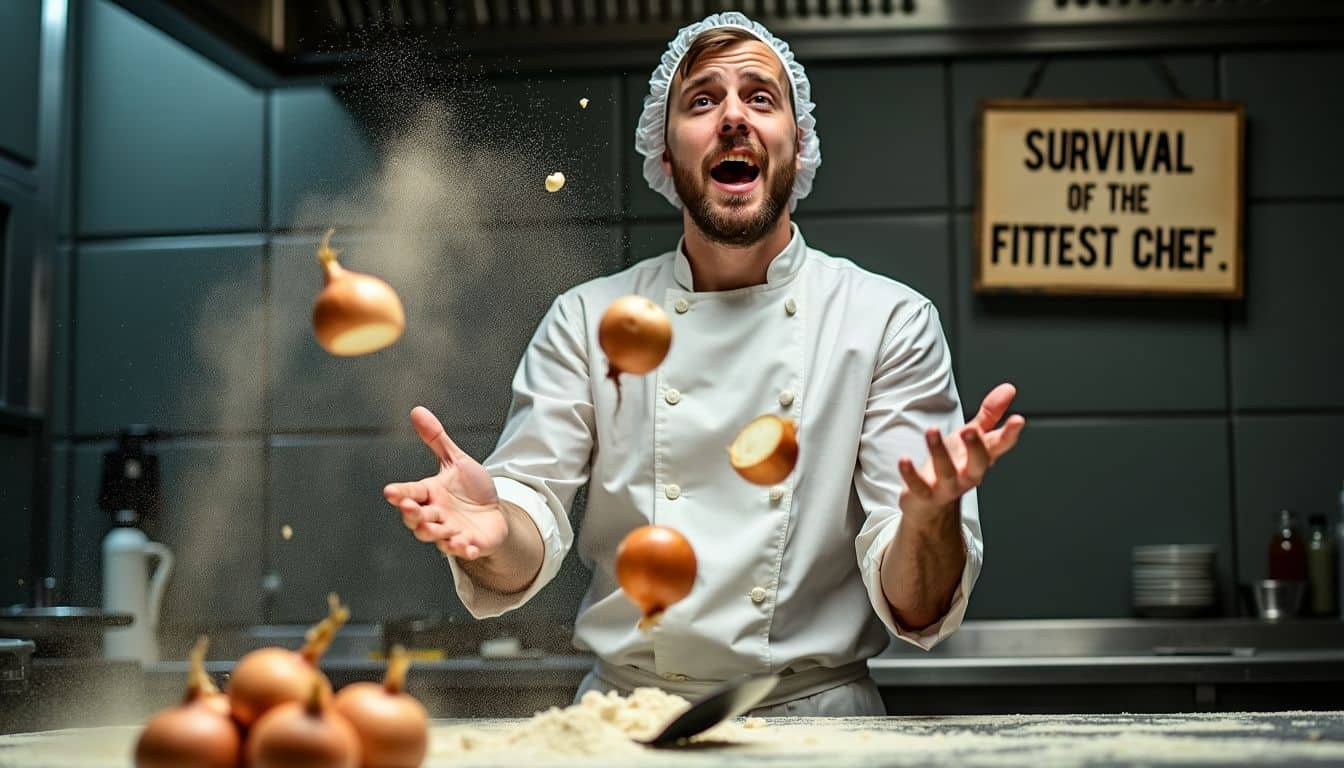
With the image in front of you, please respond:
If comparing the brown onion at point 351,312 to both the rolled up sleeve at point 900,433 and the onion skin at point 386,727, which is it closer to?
the onion skin at point 386,727

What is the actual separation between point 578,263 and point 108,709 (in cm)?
144

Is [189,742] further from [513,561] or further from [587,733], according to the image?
[513,561]

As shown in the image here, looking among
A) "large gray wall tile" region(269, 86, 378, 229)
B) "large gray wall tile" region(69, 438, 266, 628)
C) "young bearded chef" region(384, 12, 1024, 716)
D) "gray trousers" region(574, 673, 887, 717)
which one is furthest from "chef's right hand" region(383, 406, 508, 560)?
"large gray wall tile" region(269, 86, 378, 229)

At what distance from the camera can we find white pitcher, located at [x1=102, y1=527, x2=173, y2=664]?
2.83m

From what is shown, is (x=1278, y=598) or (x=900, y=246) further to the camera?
(x=900, y=246)

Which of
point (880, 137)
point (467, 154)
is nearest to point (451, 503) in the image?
point (467, 154)

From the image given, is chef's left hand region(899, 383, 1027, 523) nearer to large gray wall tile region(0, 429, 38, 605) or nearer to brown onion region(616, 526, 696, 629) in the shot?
brown onion region(616, 526, 696, 629)

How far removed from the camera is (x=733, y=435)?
1.94 metres

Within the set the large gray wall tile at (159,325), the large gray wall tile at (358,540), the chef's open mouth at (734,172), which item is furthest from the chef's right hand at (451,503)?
the large gray wall tile at (159,325)

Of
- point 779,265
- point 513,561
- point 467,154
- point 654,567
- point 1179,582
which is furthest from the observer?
point 1179,582

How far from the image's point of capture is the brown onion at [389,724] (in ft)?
3.40

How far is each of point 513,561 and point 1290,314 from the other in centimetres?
231

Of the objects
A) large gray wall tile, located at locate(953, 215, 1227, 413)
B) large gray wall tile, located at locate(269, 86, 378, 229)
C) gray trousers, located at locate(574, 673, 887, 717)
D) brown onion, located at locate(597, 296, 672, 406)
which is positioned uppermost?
large gray wall tile, located at locate(269, 86, 378, 229)

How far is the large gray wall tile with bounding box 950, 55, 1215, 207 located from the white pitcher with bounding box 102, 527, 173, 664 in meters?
2.02
